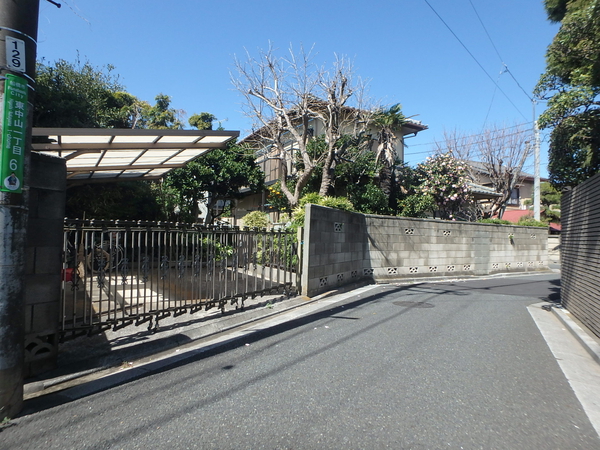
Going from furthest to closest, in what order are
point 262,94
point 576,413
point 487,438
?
point 262,94 < point 576,413 < point 487,438

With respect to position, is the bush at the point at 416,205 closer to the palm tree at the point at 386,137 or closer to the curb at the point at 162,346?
the palm tree at the point at 386,137

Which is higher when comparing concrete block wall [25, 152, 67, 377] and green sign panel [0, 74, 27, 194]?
green sign panel [0, 74, 27, 194]

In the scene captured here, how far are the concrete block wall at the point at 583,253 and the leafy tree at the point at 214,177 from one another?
11.5 m

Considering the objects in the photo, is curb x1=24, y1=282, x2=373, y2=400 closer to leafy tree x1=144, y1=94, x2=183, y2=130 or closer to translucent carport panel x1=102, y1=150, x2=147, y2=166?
translucent carport panel x1=102, y1=150, x2=147, y2=166

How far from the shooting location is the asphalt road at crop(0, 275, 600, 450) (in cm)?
300

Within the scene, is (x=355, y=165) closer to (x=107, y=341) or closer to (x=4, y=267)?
(x=107, y=341)

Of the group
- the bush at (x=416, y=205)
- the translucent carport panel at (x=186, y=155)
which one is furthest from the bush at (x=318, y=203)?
the bush at (x=416, y=205)

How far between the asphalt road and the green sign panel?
6.55ft

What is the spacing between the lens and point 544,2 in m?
9.85


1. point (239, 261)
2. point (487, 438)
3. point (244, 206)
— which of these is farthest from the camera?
point (244, 206)

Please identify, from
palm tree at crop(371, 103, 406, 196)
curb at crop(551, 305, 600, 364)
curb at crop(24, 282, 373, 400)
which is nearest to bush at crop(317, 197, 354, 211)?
curb at crop(24, 282, 373, 400)

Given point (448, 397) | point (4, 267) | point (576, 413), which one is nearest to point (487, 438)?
point (448, 397)

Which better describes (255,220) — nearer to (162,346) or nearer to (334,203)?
(334,203)

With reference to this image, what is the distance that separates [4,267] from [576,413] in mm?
5256
